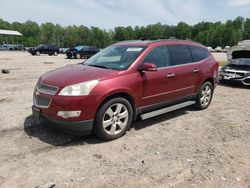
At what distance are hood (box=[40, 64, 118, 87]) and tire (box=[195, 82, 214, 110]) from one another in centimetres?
289

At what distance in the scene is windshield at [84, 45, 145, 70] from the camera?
16.8 feet

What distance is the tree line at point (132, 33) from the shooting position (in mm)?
98750

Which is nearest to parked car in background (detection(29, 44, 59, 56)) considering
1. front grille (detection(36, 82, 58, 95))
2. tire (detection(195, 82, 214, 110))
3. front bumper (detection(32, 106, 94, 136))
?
tire (detection(195, 82, 214, 110))

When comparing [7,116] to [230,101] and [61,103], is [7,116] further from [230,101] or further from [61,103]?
[230,101]

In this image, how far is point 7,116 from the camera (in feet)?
19.3

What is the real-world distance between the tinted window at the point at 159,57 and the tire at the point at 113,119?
3.63ft

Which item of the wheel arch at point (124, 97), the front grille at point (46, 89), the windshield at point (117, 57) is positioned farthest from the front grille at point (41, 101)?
the windshield at point (117, 57)

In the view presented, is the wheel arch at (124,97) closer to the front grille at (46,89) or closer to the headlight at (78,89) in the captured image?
the headlight at (78,89)

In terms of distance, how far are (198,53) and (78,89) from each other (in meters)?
3.73

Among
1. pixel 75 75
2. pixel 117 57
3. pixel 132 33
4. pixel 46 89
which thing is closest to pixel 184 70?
pixel 117 57

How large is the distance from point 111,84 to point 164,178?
1800mm

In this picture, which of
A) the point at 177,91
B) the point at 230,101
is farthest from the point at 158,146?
the point at 230,101

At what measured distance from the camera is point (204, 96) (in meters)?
6.93

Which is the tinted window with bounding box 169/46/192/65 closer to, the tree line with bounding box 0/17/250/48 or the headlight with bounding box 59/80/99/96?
the headlight with bounding box 59/80/99/96
